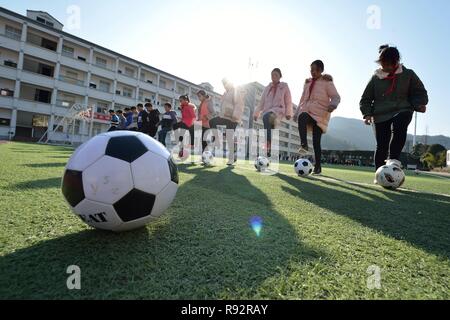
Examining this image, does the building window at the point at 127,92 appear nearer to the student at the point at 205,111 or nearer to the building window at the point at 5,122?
the building window at the point at 5,122

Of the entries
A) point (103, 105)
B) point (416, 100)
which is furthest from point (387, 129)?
point (103, 105)

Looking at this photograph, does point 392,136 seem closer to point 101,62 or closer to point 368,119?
point 368,119

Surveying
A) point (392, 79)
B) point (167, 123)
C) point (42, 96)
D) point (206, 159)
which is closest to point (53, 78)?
point (42, 96)

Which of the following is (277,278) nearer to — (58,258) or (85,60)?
(58,258)

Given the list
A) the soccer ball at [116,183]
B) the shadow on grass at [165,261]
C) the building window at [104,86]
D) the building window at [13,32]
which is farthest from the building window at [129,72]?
the shadow on grass at [165,261]

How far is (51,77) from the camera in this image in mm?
30359

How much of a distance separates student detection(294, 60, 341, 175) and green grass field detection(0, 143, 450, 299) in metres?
3.58


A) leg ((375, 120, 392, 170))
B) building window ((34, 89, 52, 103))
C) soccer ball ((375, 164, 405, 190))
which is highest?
building window ((34, 89, 52, 103))

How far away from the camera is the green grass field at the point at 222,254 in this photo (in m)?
1.04

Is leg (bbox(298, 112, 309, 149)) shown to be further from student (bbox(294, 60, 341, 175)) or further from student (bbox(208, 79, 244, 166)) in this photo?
student (bbox(208, 79, 244, 166))

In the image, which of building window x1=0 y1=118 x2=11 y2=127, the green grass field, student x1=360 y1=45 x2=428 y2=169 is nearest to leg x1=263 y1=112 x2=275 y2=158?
student x1=360 y1=45 x2=428 y2=169

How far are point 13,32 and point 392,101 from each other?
3715 centimetres

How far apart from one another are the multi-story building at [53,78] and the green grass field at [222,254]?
92.7 ft

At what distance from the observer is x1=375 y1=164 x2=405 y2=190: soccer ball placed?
13.8 feet
